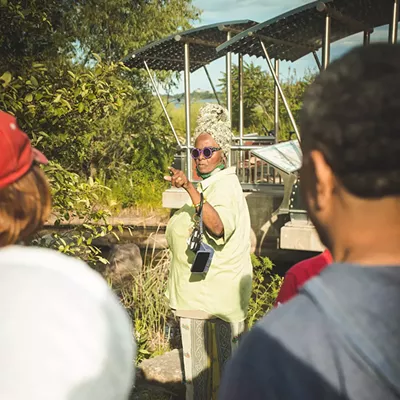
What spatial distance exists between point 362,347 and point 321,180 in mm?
299

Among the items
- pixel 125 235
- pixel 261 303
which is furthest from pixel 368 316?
pixel 125 235

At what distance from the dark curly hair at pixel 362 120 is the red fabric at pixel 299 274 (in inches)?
34.4

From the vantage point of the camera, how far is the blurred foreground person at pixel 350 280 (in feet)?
2.74

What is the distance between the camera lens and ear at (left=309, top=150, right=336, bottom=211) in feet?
3.05

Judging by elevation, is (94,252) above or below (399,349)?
below

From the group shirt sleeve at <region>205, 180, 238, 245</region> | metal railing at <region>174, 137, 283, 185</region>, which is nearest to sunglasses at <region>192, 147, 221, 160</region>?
shirt sleeve at <region>205, 180, 238, 245</region>

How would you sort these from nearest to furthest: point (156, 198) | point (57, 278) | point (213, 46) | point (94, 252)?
point (57, 278) < point (94, 252) < point (213, 46) < point (156, 198)

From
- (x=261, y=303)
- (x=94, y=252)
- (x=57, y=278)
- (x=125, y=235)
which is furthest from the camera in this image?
(x=125, y=235)

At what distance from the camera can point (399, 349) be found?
2.74ft

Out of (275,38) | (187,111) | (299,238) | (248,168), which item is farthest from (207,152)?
(248,168)

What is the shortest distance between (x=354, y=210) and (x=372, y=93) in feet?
0.67

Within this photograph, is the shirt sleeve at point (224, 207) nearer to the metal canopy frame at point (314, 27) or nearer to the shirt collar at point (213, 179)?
the shirt collar at point (213, 179)

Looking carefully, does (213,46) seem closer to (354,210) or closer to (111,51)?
(111,51)

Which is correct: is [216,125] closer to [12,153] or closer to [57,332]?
[12,153]
